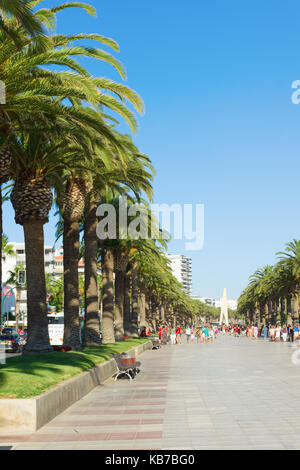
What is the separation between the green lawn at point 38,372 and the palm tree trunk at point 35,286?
0.87m

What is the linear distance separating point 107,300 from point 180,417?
19994 millimetres

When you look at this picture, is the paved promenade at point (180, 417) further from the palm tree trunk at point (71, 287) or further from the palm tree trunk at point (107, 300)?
the palm tree trunk at point (107, 300)

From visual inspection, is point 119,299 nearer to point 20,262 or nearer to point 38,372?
point 38,372

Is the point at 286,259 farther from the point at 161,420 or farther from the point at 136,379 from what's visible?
the point at 161,420

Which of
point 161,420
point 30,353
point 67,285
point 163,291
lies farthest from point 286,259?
point 161,420

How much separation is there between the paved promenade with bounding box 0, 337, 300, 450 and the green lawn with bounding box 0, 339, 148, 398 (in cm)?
70

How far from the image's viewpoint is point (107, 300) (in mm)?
30312

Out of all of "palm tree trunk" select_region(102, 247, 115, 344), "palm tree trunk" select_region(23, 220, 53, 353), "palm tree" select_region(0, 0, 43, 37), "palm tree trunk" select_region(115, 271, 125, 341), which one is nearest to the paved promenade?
"palm tree trunk" select_region(23, 220, 53, 353)

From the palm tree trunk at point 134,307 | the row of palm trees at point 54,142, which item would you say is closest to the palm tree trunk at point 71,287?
the row of palm trees at point 54,142

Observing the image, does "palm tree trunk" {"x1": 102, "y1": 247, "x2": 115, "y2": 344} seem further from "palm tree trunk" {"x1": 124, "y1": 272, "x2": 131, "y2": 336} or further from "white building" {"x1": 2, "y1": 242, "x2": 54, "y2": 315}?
"white building" {"x1": 2, "y1": 242, "x2": 54, "y2": 315}

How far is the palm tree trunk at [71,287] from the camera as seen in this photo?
22.4 metres

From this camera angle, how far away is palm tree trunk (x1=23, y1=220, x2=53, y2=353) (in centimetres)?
1783

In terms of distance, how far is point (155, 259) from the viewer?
136ft

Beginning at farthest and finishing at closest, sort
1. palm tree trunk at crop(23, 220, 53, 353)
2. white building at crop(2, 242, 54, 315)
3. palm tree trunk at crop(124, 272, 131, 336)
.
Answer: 1. white building at crop(2, 242, 54, 315)
2. palm tree trunk at crop(124, 272, 131, 336)
3. palm tree trunk at crop(23, 220, 53, 353)
